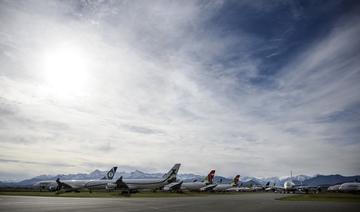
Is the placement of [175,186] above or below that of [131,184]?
below

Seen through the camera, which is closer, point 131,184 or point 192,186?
point 131,184

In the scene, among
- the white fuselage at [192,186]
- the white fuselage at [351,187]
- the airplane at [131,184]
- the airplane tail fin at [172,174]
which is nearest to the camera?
the airplane at [131,184]

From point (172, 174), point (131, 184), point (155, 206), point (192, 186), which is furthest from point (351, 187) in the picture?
point (155, 206)

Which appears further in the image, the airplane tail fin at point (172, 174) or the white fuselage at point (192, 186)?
the white fuselage at point (192, 186)

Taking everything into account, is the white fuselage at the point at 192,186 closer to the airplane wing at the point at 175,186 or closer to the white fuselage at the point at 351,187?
the airplane wing at the point at 175,186

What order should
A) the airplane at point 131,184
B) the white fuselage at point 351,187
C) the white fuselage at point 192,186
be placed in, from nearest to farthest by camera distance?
the airplane at point 131,184 → the white fuselage at point 351,187 → the white fuselage at point 192,186

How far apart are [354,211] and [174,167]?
67683 mm

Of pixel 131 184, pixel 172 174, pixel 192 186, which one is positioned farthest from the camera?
pixel 192 186

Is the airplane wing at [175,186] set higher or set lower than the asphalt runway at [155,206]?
higher

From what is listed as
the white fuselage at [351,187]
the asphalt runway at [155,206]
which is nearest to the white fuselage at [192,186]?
the white fuselage at [351,187]

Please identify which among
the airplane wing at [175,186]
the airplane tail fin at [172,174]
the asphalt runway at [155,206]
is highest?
the airplane tail fin at [172,174]

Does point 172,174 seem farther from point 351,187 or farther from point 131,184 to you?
point 351,187

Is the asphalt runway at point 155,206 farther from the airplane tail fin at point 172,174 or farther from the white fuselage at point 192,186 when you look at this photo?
the white fuselage at point 192,186

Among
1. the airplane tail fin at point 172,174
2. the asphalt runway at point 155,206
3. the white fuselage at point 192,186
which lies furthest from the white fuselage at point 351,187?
the asphalt runway at point 155,206
